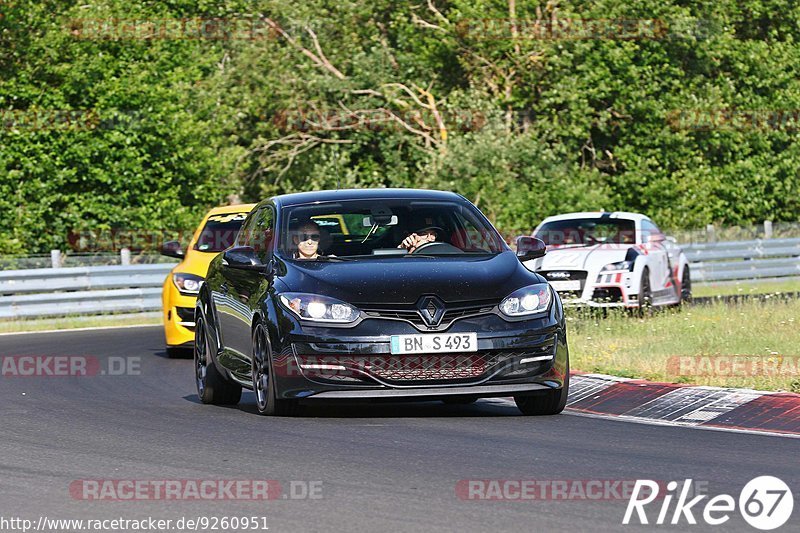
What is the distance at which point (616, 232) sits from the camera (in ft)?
77.4

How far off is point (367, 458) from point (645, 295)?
13.7m

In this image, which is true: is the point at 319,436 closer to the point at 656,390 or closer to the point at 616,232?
the point at 656,390

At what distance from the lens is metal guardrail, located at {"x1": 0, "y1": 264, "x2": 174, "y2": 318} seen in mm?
27688

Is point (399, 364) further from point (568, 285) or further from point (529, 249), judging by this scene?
point (568, 285)

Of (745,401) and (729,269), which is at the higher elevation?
(745,401)

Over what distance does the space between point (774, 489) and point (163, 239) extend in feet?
95.0

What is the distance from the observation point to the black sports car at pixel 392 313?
10672mm

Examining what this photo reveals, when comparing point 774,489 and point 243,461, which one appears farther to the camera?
point 243,461

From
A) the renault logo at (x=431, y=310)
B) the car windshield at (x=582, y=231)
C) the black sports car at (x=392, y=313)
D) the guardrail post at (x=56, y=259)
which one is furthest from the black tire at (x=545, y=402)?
the guardrail post at (x=56, y=259)

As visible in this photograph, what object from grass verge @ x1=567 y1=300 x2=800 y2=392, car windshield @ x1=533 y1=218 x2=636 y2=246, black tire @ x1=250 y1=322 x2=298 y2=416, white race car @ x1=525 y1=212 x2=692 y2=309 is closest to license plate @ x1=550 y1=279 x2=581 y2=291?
white race car @ x1=525 y1=212 x2=692 y2=309

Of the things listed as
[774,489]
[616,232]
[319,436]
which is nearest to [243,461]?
[319,436]

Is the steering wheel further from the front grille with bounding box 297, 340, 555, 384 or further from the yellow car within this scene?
the yellow car

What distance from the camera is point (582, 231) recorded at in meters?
23.6

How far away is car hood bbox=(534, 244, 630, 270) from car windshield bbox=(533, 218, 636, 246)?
0.85 meters
